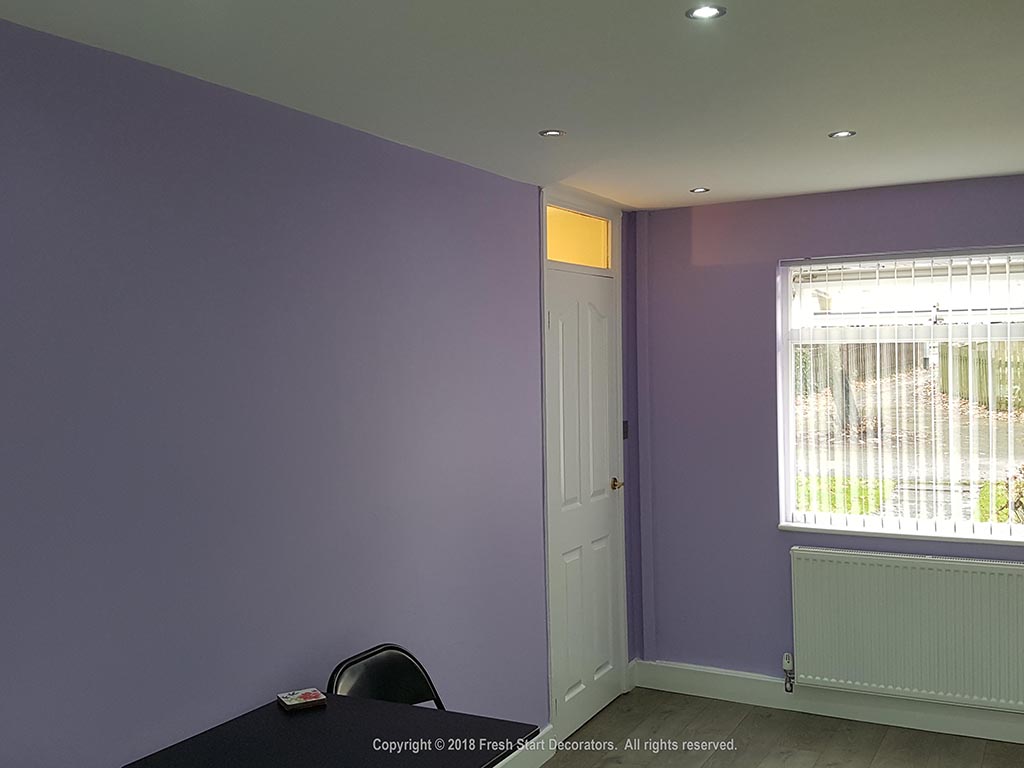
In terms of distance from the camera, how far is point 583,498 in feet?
15.1

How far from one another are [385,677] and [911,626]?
2646 millimetres

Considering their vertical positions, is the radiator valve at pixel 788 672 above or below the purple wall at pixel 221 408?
below

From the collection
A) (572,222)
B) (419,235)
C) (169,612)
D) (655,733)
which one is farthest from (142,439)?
(655,733)

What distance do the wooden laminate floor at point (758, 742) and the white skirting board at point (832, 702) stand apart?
46mm

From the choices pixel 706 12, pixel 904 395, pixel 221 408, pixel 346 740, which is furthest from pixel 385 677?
pixel 904 395

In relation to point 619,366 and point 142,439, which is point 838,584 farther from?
point 142,439

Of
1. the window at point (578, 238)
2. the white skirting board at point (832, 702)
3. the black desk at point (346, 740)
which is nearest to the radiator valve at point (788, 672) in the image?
the white skirting board at point (832, 702)

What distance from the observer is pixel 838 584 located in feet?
15.0

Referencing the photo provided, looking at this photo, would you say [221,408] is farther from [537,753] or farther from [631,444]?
[631,444]

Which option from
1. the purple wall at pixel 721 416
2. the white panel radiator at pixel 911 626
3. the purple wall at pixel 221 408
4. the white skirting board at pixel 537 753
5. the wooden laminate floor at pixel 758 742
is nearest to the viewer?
the purple wall at pixel 221 408

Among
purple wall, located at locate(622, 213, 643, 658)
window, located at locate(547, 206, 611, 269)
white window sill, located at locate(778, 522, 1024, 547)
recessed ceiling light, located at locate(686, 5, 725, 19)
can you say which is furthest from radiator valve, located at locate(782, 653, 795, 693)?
recessed ceiling light, located at locate(686, 5, 725, 19)

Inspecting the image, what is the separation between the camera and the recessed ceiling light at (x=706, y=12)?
2.08m

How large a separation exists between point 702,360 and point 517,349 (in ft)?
4.21

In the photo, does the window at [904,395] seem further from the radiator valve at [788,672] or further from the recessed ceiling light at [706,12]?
the recessed ceiling light at [706,12]
